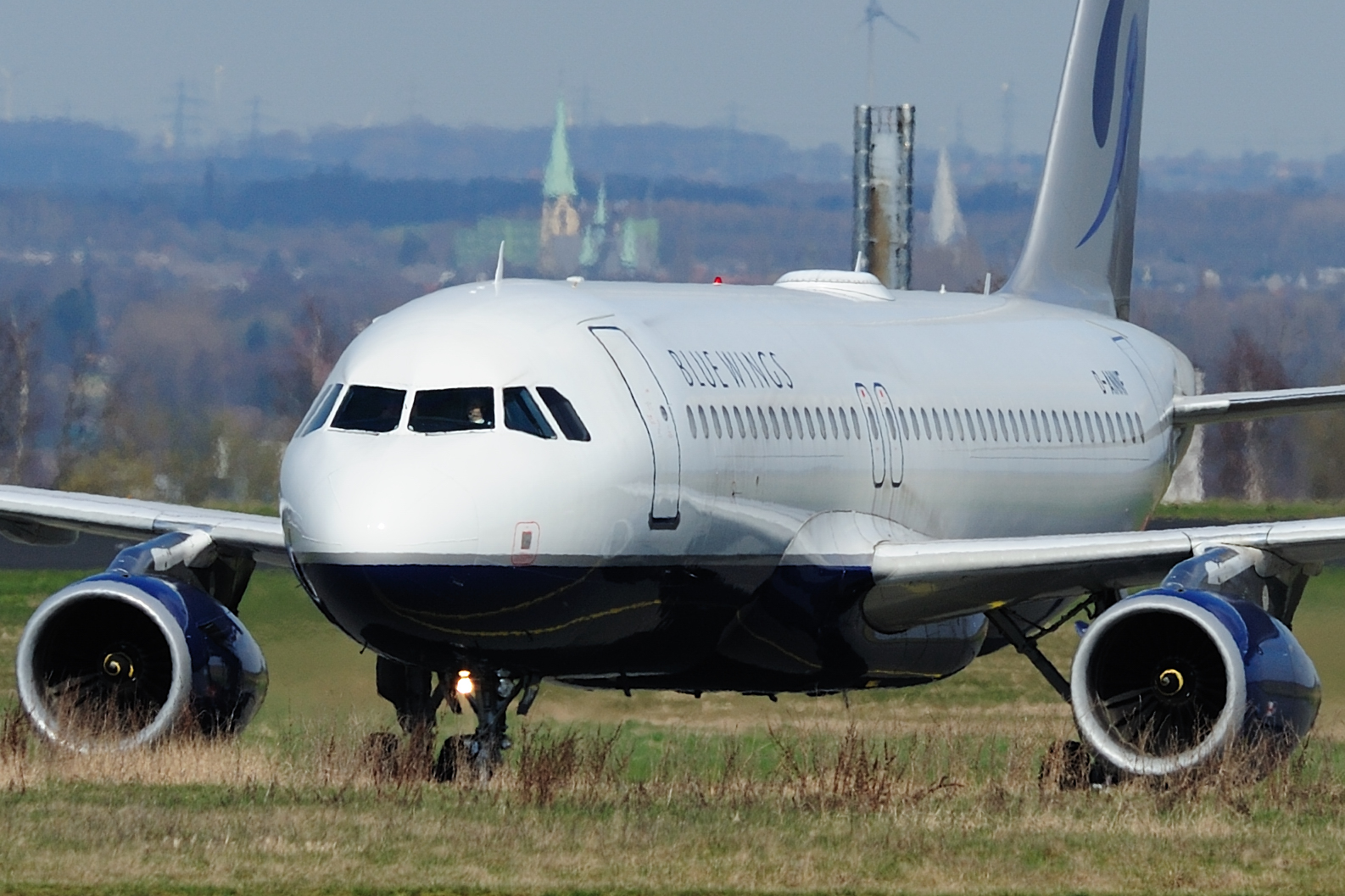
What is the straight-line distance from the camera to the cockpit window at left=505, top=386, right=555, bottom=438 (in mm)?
17906

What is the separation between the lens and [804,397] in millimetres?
22062

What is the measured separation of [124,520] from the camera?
23.7m

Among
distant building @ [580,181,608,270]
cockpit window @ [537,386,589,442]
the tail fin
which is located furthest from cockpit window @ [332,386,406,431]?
distant building @ [580,181,608,270]

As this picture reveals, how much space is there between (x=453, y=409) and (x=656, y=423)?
174 cm

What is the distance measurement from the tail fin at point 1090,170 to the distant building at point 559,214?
6.28 meters

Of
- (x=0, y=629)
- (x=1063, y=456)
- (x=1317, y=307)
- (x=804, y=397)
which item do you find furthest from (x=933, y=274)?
(x=804, y=397)

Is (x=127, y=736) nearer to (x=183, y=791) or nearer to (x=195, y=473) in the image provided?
(x=183, y=791)

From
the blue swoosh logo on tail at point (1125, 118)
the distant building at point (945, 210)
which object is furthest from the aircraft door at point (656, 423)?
the distant building at point (945, 210)

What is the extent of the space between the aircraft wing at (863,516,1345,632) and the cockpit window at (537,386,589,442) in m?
4.35

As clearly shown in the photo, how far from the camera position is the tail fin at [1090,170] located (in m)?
32.3

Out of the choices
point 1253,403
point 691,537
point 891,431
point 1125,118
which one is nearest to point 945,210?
point 1125,118

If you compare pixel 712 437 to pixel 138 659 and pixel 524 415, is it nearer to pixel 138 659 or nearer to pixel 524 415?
pixel 524 415

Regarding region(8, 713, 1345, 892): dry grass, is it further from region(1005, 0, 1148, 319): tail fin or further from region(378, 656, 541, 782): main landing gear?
region(1005, 0, 1148, 319): tail fin

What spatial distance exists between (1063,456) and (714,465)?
316 inches
